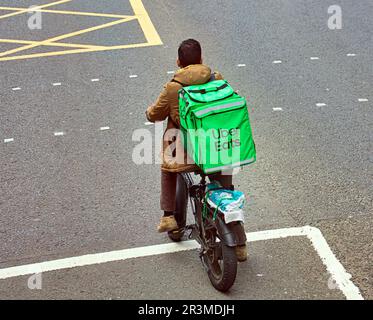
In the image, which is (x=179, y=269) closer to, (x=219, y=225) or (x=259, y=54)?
(x=219, y=225)

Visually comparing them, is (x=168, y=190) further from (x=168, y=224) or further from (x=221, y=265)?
(x=221, y=265)

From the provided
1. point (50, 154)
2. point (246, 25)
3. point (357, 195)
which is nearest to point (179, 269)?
point (357, 195)

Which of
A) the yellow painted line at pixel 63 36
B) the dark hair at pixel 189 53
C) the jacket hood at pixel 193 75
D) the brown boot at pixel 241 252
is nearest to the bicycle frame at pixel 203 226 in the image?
the brown boot at pixel 241 252

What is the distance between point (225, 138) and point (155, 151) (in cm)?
321

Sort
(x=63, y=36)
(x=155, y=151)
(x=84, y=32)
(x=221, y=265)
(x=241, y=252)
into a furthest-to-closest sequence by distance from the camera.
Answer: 1. (x=84, y=32)
2. (x=63, y=36)
3. (x=155, y=151)
4. (x=241, y=252)
5. (x=221, y=265)

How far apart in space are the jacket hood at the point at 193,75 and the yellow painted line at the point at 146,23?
6.88 meters

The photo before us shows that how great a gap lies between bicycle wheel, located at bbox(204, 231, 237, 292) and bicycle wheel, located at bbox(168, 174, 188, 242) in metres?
0.56

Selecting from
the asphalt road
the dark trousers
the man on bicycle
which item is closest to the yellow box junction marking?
the asphalt road

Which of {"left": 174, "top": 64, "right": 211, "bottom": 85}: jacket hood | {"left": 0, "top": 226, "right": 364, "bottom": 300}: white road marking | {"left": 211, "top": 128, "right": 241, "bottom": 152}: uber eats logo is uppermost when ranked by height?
{"left": 174, "top": 64, "right": 211, "bottom": 85}: jacket hood

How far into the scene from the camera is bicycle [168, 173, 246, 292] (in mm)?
5660

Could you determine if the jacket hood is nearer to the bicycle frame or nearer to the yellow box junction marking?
the bicycle frame

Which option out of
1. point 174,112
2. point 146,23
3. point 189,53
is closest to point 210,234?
point 174,112

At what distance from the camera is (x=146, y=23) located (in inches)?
549

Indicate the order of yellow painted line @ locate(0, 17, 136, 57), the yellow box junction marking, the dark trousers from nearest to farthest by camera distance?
the dark trousers < the yellow box junction marking < yellow painted line @ locate(0, 17, 136, 57)
